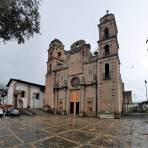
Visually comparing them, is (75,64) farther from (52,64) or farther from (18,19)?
(18,19)

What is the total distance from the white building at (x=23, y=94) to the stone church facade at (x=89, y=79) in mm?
5131

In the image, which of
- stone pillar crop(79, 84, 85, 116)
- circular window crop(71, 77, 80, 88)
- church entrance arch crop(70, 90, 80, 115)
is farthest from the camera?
circular window crop(71, 77, 80, 88)

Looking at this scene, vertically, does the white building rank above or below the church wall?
below

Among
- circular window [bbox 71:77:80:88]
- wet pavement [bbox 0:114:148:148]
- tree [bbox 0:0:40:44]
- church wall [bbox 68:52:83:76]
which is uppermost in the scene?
church wall [bbox 68:52:83:76]

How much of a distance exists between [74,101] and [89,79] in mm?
5301

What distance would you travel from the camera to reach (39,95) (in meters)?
42.3

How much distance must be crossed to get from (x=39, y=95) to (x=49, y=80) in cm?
724

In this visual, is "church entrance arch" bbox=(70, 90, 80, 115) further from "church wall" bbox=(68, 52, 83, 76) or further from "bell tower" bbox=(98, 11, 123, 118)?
"bell tower" bbox=(98, 11, 123, 118)

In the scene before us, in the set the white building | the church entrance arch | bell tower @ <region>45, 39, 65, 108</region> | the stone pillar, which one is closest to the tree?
the stone pillar

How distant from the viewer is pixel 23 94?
38.4 metres

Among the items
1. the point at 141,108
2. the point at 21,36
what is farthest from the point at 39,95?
the point at 21,36

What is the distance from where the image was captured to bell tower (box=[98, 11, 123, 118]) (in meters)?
25.8

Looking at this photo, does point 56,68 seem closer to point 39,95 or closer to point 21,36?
point 39,95

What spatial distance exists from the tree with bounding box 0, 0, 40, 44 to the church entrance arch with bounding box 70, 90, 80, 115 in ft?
78.6
